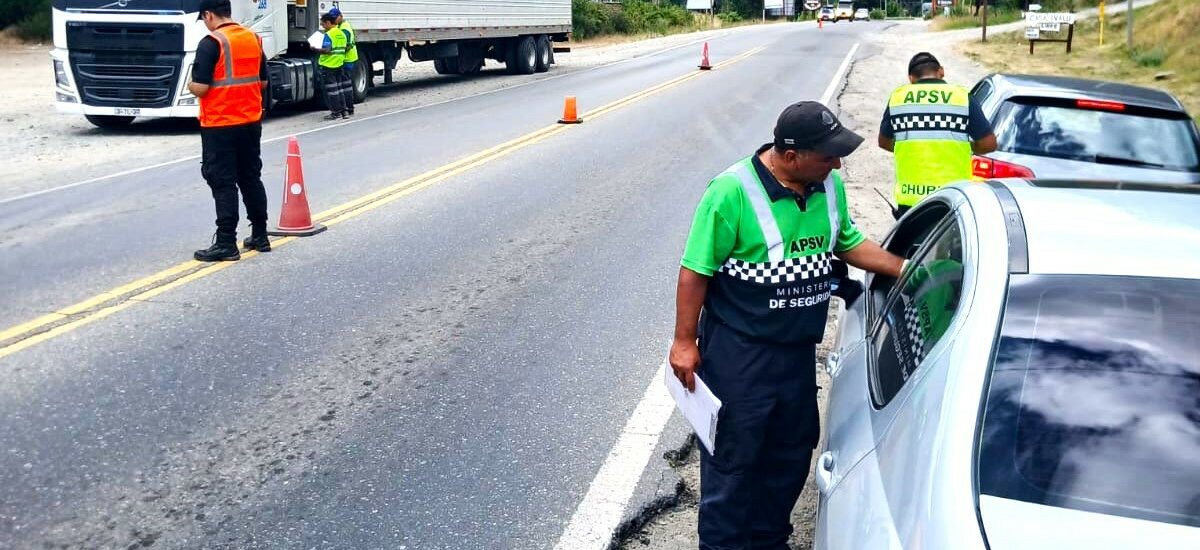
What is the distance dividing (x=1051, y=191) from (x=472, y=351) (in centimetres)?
378

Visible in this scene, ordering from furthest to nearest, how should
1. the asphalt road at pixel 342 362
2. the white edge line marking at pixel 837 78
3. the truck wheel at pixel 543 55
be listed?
the truck wheel at pixel 543 55, the white edge line marking at pixel 837 78, the asphalt road at pixel 342 362

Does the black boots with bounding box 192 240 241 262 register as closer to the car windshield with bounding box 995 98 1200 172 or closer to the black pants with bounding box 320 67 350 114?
the car windshield with bounding box 995 98 1200 172

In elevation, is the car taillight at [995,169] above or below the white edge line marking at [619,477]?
above

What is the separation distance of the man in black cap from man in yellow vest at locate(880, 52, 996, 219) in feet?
9.95

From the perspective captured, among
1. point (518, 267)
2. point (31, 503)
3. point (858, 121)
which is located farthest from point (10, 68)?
point (31, 503)

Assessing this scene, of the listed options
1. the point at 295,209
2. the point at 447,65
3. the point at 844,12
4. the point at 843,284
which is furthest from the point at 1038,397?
the point at 844,12

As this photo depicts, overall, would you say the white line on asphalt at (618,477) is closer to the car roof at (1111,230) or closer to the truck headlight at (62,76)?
the car roof at (1111,230)

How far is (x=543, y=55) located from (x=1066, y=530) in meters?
31.2

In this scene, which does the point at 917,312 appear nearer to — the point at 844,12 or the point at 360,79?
the point at 360,79

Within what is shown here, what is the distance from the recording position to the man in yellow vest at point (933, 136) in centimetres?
650

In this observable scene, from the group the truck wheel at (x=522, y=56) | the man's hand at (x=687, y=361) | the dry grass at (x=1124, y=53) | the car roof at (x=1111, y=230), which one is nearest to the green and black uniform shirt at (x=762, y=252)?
the man's hand at (x=687, y=361)

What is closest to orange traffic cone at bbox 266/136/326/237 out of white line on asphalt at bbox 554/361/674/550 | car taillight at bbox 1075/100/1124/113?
white line on asphalt at bbox 554/361/674/550

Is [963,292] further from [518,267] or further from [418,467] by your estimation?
[518,267]

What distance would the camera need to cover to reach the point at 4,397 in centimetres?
573
